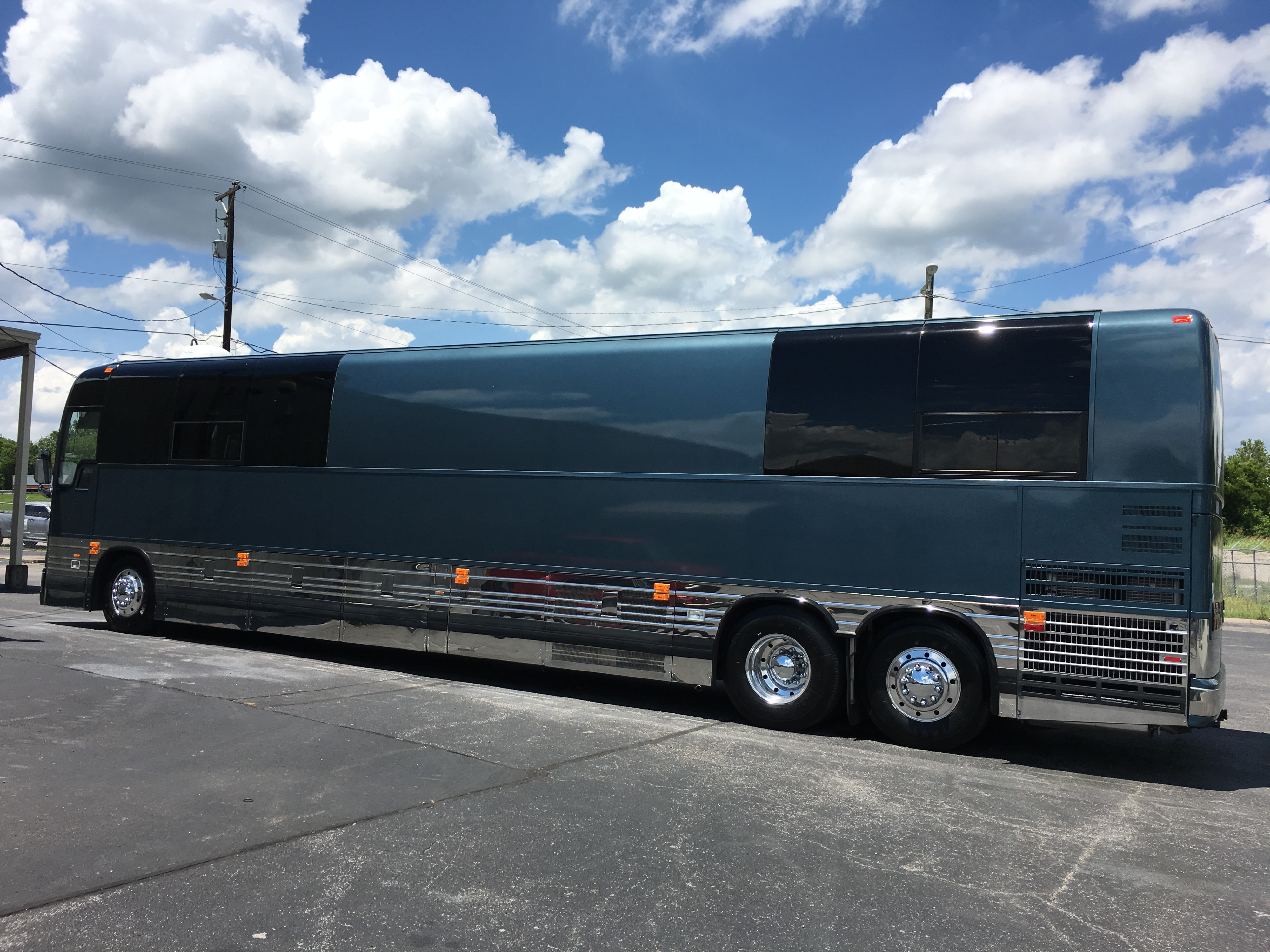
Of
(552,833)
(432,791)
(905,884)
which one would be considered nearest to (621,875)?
(552,833)

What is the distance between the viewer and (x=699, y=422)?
8.73 m

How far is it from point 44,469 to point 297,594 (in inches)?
213

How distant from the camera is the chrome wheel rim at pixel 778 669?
8.08 m

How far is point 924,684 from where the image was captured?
7527mm

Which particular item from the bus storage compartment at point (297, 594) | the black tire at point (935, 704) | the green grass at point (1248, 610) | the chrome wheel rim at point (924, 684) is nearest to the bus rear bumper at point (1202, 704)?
the black tire at point (935, 704)

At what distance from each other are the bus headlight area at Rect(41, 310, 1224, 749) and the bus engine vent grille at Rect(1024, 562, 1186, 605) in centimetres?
2

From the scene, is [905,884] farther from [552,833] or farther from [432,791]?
[432,791]

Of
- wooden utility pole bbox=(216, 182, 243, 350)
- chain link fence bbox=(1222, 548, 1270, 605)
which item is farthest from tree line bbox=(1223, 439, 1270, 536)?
wooden utility pole bbox=(216, 182, 243, 350)

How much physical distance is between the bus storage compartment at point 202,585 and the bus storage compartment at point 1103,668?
8.96m

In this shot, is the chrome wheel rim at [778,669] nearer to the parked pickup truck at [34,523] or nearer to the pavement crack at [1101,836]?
the pavement crack at [1101,836]

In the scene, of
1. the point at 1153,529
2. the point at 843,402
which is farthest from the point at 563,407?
the point at 1153,529

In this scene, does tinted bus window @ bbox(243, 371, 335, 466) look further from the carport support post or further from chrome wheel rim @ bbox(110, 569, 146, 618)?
the carport support post

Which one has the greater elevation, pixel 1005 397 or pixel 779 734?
pixel 1005 397

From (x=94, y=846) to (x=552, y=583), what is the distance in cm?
512
